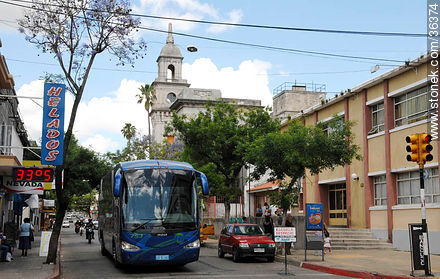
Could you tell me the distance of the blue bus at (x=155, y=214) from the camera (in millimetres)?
15008

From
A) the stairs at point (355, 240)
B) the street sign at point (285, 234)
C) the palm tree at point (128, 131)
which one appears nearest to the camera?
the street sign at point (285, 234)

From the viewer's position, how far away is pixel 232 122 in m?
31.8

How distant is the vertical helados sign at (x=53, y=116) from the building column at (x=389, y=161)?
1524 cm

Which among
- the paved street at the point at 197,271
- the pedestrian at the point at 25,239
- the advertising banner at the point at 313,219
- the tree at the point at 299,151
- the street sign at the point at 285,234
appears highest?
the tree at the point at 299,151

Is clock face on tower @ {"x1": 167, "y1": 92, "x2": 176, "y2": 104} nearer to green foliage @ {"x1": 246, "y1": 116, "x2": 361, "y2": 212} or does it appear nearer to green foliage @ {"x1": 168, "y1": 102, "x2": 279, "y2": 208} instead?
green foliage @ {"x1": 168, "y1": 102, "x2": 279, "y2": 208}

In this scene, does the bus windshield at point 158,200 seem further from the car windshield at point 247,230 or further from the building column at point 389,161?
the building column at point 389,161

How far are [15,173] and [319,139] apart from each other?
12396 millimetres

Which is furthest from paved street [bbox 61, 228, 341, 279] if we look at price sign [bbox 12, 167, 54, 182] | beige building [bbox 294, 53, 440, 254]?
beige building [bbox 294, 53, 440, 254]

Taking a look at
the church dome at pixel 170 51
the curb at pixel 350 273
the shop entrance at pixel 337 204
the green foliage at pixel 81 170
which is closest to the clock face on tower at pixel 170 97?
the church dome at pixel 170 51

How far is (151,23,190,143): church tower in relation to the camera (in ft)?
276

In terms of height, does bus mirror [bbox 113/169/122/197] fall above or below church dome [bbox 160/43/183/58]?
below

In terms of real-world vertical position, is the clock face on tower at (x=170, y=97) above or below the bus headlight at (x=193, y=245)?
above

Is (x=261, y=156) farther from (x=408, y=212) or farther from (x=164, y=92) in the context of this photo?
(x=164, y=92)

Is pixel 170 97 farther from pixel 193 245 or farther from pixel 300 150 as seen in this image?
pixel 193 245
